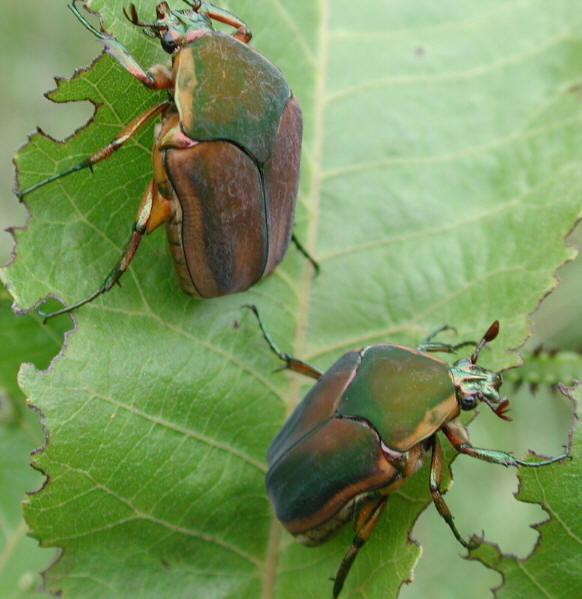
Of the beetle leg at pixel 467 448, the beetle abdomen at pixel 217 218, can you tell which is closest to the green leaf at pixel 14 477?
the beetle abdomen at pixel 217 218

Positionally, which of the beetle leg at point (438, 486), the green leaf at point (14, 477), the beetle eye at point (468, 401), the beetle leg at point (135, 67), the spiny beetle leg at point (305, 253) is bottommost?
the green leaf at point (14, 477)

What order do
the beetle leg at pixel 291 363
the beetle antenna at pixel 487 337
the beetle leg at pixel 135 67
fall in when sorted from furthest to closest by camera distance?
1. the beetle leg at pixel 291 363
2. the beetle antenna at pixel 487 337
3. the beetle leg at pixel 135 67

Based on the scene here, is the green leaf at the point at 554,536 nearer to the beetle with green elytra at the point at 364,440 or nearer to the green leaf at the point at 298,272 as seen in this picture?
the beetle with green elytra at the point at 364,440

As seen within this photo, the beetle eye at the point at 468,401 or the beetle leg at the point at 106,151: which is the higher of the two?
the beetle leg at the point at 106,151

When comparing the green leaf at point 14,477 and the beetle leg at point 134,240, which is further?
the green leaf at point 14,477

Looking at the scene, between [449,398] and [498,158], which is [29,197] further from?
[498,158]

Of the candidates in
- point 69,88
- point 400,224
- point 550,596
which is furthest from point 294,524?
point 69,88

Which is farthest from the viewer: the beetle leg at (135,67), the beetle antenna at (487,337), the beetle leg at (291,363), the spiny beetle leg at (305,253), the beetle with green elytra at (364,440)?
the spiny beetle leg at (305,253)
